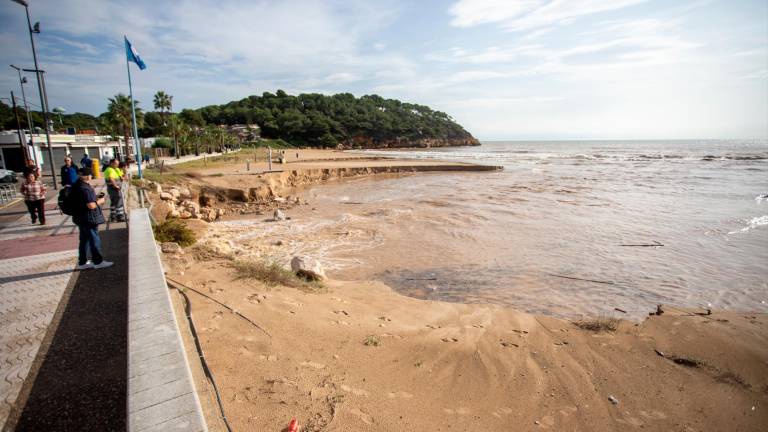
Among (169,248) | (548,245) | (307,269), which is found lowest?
(548,245)

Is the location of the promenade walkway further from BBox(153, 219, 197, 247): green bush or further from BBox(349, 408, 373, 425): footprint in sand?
BBox(349, 408, 373, 425): footprint in sand

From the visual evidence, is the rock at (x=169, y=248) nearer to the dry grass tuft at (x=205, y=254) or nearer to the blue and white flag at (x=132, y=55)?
the dry grass tuft at (x=205, y=254)

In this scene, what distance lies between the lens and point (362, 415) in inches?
152

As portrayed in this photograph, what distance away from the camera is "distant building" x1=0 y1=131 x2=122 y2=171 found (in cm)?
2778

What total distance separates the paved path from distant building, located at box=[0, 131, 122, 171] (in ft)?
66.2

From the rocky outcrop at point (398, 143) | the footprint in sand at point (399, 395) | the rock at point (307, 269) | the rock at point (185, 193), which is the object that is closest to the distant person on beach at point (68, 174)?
the rock at point (185, 193)

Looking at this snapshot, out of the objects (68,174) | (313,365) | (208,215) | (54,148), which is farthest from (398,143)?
(313,365)

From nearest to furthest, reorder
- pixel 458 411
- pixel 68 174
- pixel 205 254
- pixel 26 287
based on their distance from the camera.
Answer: pixel 458 411 < pixel 26 287 < pixel 205 254 < pixel 68 174

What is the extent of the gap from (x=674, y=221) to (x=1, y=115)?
89.9 m

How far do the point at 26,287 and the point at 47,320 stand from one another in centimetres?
159

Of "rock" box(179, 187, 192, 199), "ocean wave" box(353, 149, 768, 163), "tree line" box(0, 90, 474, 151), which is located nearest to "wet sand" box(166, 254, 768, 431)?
"rock" box(179, 187, 192, 199)

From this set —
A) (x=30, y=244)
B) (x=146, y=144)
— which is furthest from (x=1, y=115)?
(x=30, y=244)

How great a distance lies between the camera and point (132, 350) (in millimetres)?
2898

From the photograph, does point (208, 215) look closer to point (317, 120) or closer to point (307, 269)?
point (307, 269)
